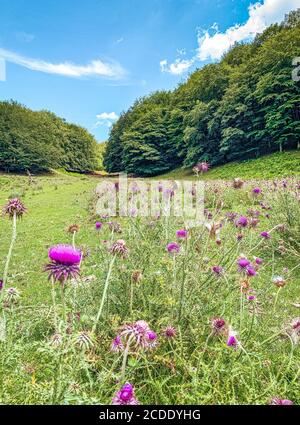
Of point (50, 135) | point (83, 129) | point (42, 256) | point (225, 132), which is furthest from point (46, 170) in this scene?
point (42, 256)

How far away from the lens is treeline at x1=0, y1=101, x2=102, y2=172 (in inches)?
1890

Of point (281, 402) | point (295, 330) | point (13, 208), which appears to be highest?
point (13, 208)

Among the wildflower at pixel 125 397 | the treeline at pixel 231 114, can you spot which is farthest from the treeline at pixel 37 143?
the wildflower at pixel 125 397

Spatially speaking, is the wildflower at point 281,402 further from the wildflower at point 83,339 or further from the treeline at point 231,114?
the treeline at point 231,114

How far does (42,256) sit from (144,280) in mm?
5668

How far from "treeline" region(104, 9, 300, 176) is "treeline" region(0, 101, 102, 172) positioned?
9.24 metres

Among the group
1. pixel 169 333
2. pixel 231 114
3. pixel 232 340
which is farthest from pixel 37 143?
pixel 232 340

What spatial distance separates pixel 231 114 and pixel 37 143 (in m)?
27.5

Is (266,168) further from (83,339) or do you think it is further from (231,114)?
(83,339)

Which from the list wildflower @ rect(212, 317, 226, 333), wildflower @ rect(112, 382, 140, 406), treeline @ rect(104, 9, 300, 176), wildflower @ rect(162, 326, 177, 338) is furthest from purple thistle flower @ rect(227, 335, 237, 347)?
treeline @ rect(104, 9, 300, 176)

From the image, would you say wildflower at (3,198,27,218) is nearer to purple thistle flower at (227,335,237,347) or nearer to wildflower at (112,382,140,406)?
wildflower at (112,382,140,406)

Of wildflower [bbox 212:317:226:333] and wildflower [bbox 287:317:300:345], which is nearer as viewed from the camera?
wildflower [bbox 287:317:300:345]

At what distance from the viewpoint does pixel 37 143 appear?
49531 millimetres
